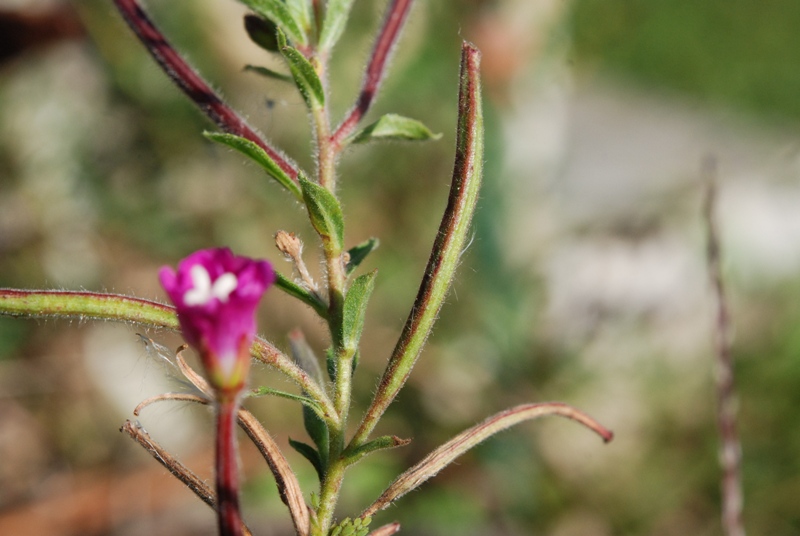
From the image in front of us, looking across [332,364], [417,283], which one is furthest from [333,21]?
[417,283]

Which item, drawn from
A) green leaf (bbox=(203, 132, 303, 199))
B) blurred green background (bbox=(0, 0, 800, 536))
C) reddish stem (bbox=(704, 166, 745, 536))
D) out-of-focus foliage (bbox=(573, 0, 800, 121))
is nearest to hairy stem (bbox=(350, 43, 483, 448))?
green leaf (bbox=(203, 132, 303, 199))

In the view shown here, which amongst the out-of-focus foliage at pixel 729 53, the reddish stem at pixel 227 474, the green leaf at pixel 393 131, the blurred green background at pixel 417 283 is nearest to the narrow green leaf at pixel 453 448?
the reddish stem at pixel 227 474

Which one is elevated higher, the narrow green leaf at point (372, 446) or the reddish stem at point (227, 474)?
the reddish stem at point (227, 474)

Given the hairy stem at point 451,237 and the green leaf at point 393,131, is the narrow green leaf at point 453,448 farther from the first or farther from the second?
the green leaf at point 393,131

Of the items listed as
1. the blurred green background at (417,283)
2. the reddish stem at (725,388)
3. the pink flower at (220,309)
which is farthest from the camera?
the blurred green background at (417,283)

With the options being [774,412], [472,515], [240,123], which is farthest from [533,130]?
[240,123]

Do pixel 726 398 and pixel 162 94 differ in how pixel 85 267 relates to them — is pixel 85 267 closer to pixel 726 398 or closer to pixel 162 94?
pixel 162 94

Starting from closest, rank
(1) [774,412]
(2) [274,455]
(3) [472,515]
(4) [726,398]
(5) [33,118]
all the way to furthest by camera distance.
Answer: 1. (2) [274,455]
2. (4) [726,398]
3. (3) [472,515]
4. (1) [774,412]
5. (5) [33,118]
